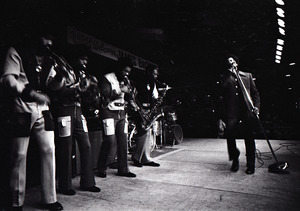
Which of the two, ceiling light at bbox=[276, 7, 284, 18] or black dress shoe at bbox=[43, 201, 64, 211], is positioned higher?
ceiling light at bbox=[276, 7, 284, 18]

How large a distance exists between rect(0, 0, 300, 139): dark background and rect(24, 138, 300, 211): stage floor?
2579 millimetres

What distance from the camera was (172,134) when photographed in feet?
26.8

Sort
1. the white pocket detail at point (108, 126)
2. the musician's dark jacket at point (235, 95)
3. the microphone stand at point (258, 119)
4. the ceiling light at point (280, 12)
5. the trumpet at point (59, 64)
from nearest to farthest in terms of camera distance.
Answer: the trumpet at point (59, 64) → the white pocket detail at point (108, 126) → the microphone stand at point (258, 119) → the musician's dark jacket at point (235, 95) → the ceiling light at point (280, 12)

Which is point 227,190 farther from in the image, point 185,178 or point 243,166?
point 243,166

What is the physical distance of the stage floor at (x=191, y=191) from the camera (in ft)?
8.85

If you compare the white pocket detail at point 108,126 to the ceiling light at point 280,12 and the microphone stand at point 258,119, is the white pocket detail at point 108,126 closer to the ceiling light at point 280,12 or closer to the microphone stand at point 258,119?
the microphone stand at point 258,119

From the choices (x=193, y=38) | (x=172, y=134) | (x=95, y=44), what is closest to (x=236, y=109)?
(x=95, y=44)

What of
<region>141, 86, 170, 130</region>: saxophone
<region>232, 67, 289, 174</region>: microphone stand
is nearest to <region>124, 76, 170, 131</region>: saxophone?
<region>141, 86, 170, 130</region>: saxophone

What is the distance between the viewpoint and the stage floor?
2.70 m

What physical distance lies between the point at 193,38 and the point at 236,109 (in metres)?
5.92

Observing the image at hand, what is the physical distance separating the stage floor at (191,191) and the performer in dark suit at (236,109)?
40 centimetres

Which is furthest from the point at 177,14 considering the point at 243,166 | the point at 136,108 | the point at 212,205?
the point at 212,205

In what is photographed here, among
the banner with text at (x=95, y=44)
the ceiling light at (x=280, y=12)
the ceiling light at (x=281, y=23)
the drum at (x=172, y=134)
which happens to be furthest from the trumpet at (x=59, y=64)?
the ceiling light at (x=281, y=23)

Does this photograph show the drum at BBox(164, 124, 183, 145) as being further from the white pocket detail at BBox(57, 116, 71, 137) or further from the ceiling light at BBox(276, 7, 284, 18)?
the white pocket detail at BBox(57, 116, 71, 137)
